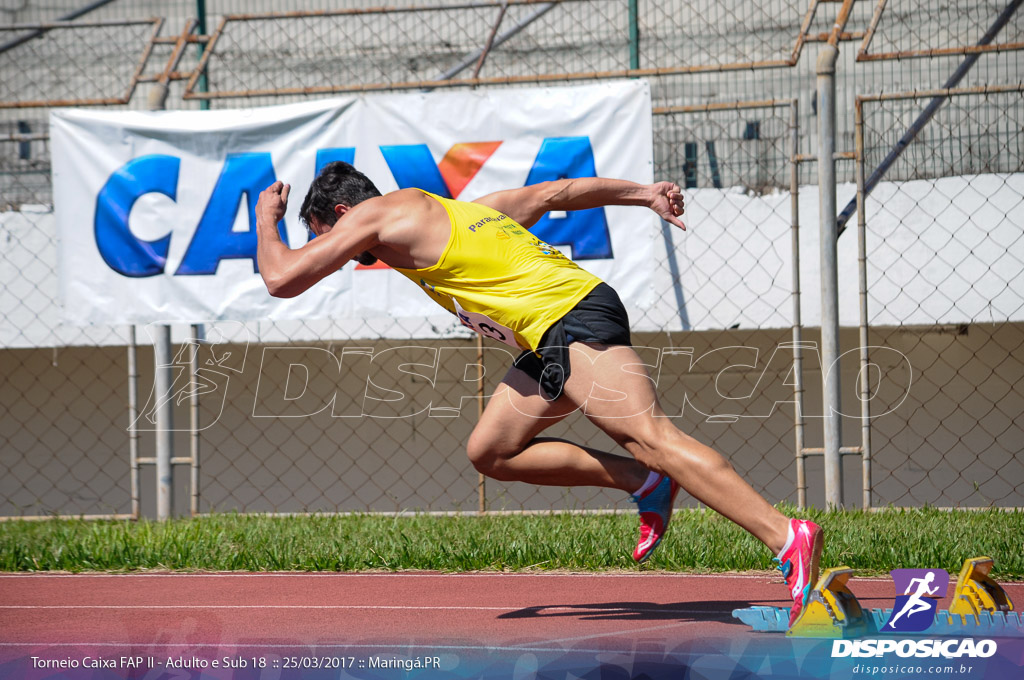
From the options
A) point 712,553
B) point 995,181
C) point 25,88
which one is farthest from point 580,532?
point 25,88

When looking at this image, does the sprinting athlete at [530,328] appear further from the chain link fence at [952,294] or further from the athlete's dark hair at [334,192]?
the chain link fence at [952,294]

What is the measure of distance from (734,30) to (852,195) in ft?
7.44

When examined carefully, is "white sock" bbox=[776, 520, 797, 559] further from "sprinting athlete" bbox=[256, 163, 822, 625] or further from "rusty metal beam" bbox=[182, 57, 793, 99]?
"rusty metal beam" bbox=[182, 57, 793, 99]

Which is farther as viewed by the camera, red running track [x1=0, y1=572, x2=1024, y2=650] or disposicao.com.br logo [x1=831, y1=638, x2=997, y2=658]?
red running track [x1=0, y1=572, x2=1024, y2=650]

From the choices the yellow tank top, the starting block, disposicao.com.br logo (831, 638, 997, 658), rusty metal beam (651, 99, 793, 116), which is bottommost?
disposicao.com.br logo (831, 638, 997, 658)

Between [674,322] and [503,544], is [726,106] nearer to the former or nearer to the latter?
[674,322]

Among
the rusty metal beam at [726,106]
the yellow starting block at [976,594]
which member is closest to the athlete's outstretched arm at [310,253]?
the yellow starting block at [976,594]

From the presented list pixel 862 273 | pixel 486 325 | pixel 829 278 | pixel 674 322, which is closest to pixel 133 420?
pixel 674 322

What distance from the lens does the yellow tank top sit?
3.42 meters

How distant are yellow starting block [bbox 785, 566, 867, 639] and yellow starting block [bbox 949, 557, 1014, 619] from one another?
336 millimetres

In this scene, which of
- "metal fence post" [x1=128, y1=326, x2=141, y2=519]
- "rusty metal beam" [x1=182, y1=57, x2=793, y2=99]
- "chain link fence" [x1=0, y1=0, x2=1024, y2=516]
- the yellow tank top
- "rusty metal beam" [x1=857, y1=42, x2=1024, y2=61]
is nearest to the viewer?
the yellow tank top

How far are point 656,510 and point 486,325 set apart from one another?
0.88 meters

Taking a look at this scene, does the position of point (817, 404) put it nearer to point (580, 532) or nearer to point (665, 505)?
point (580, 532)

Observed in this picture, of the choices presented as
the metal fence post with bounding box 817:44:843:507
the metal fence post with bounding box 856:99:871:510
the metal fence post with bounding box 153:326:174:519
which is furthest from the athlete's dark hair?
the metal fence post with bounding box 856:99:871:510
